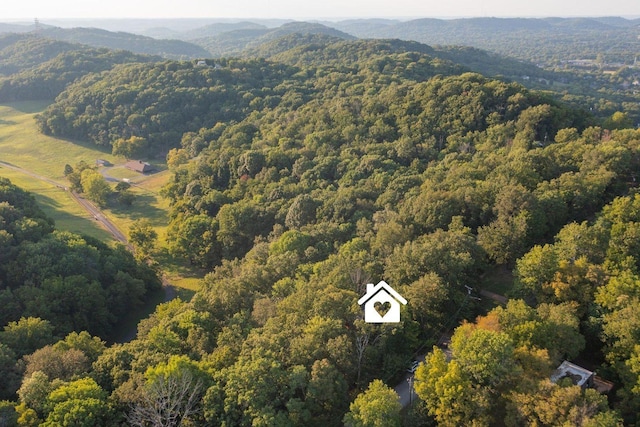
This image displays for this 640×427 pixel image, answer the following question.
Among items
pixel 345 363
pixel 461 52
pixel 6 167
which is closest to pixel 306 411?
pixel 345 363

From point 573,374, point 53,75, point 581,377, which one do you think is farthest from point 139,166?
point 581,377

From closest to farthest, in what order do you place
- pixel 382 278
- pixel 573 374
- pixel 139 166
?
pixel 573 374
pixel 382 278
pixel 139 166

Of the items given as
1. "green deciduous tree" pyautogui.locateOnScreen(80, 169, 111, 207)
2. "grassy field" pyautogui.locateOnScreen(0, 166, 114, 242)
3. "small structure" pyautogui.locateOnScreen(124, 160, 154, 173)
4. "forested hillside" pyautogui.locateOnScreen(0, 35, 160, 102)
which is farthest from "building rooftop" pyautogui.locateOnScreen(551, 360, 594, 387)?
"forested hillside" pyautogui.locateOnScreen(0, 35, 160, 102)

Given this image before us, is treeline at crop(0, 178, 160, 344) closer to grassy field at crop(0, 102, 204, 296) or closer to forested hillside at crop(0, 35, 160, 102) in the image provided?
grassy field at crop(0, 102, 204, 296)

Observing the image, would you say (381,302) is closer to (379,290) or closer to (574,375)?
(379,290)

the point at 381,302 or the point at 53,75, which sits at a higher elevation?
the point at 53,75

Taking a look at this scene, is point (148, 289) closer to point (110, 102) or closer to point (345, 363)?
point (345, 363)
